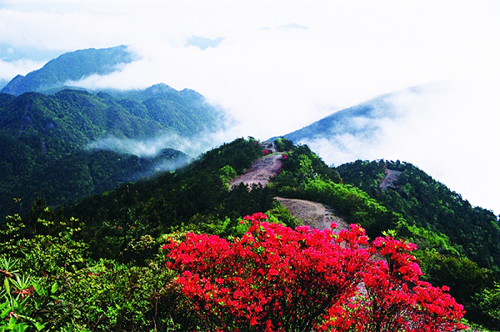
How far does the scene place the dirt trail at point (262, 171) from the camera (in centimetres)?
3420

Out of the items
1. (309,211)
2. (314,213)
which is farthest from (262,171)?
(314,213)

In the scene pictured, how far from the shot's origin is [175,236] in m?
8.69

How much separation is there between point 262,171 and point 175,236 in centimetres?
2931

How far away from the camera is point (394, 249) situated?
6.48m

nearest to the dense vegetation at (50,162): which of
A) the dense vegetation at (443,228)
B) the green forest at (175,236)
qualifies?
the green forest at (175,236)

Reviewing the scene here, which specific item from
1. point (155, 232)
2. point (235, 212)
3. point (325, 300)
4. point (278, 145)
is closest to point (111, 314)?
point (325, 300)

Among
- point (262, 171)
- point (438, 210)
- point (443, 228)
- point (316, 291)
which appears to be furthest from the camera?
point (438, 210)

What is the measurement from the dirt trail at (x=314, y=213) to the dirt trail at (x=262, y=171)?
24.2 ft

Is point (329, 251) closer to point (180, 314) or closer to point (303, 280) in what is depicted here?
point (303, 280)

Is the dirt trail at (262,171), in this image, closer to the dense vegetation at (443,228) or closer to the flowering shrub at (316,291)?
the dense vegetation at (443,228)

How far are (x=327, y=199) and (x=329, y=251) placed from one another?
20.8 meters

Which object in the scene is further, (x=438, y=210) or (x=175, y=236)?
(x=438, y=210)

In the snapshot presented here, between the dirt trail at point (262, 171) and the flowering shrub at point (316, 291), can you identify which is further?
the dirt trail at point (262, 171)

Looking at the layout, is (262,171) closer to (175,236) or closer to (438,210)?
(175,236)
